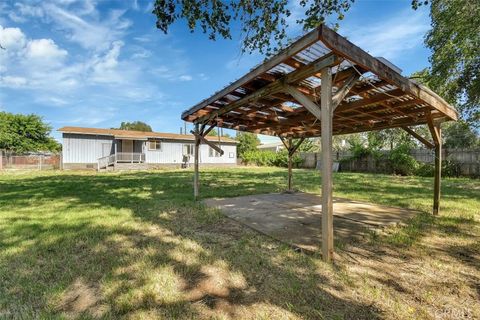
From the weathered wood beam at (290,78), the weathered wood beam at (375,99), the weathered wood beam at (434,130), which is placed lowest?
the weathered wood beam at (434,130)

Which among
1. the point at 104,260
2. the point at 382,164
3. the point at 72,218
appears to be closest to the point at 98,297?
the point at 104,260

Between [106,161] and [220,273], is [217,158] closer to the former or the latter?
[106,161]

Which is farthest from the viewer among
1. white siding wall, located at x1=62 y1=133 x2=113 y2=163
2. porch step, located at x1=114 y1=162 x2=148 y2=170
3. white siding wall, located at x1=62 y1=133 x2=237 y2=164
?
porch step, located at x1=114 y1=162 x2=148 y2=170

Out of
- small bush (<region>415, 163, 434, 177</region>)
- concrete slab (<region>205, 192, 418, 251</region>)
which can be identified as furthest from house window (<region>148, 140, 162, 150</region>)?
small bush (<region>415, 163, 434, 177</region>)

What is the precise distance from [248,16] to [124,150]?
63.6 ft

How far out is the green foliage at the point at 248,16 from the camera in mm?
4520

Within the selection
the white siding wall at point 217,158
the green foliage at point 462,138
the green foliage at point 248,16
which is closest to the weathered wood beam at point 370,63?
the green foliage at point 248,16

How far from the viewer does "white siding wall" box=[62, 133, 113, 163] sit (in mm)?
18344

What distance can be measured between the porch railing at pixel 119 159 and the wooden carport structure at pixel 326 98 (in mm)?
15174

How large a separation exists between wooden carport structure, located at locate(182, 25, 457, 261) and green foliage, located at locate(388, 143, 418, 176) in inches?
393

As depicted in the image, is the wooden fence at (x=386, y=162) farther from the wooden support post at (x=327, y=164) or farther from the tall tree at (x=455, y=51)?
the wooden support post at (x=327, y=164)

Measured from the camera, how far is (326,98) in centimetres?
274

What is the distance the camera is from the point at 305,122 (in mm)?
6145

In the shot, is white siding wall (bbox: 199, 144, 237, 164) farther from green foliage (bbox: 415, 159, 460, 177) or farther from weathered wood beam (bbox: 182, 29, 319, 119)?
weathered wood beam (bbox: 182, 29, 319, 119)
